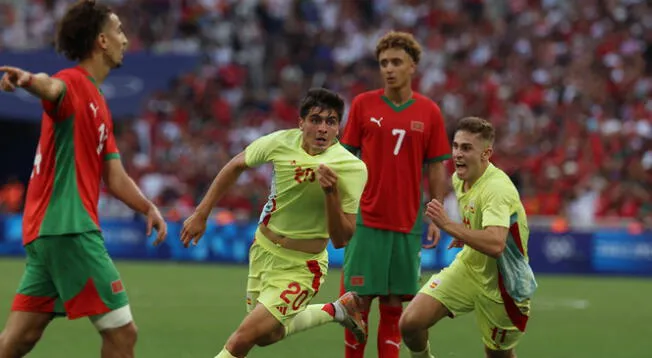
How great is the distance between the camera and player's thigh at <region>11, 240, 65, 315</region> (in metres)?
6.90

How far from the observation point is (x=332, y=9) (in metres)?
29.3

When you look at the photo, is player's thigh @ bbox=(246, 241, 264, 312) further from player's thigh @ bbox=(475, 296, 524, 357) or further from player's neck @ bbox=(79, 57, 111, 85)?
player's neck @ bbox=(79, 57, 111, 85)

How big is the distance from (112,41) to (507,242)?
10.7ft

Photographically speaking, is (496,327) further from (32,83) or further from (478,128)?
(32,83)

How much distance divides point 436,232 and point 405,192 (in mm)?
407

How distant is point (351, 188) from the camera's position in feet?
27.2

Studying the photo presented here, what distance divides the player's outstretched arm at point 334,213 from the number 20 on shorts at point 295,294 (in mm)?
449

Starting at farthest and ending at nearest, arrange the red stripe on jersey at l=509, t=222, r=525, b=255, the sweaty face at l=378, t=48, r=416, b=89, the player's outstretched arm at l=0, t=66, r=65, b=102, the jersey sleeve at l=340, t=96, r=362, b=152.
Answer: the jersey sleeve at l=340, t=96, r=362, b=152
the sweaty face at l=378, t=48, r=416, b=89
the red stripe on jersey at l=509, t=222, r=525, b=255
the player's outstretched arm at l=0, t=66, r=65, b=102

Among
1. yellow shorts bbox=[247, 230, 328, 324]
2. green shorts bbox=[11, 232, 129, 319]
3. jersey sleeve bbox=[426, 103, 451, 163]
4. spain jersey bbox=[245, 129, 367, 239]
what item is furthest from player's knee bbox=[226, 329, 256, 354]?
jersey sleeve bbox=[426, 103, 451, 163]

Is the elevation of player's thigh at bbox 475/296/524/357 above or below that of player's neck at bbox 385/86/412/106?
below

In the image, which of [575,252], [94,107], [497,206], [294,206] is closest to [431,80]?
[575,252]

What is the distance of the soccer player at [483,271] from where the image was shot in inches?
341

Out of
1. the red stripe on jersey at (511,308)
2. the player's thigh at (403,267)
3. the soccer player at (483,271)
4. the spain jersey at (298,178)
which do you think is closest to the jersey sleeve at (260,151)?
the spain jersey at (298,178)

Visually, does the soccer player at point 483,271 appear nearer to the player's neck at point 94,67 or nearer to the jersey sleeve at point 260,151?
the jersey sleeve at point 260,151
